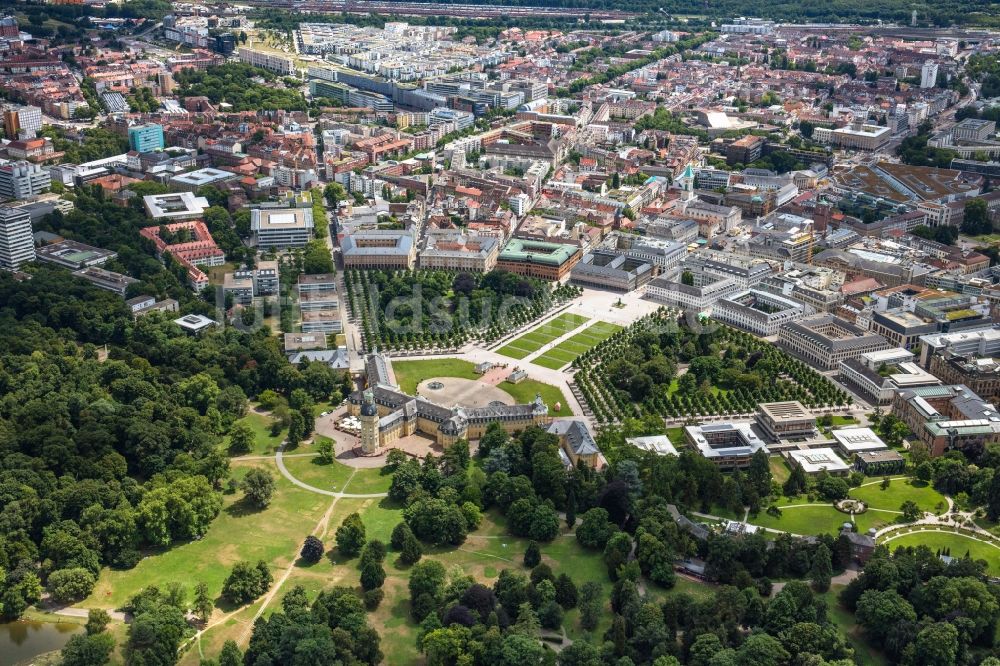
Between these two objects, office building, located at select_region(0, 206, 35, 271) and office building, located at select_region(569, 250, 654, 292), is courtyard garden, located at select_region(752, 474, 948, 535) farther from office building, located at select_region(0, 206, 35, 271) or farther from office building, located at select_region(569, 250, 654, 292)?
office building, located at select_region(0, 206, 35, 271)

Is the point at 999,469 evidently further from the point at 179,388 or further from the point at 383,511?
the point at 179,388

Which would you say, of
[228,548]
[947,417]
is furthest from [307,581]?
[947,417]

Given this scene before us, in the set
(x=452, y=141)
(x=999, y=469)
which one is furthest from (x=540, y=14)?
(x=999, y=469)

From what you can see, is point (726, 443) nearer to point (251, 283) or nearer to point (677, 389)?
point (677, 389)

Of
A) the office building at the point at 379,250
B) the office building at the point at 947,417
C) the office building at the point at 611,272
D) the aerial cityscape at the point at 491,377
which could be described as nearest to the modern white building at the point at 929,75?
the aerial cityscape at the point at 491,377

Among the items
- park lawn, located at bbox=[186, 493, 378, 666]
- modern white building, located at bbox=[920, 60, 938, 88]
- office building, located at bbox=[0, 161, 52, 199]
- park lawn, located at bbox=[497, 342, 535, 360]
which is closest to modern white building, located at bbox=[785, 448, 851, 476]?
park lawn, located at bbox=[497, 342, 535, 360]

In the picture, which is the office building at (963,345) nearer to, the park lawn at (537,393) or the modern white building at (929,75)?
the park lawn at (537,393)

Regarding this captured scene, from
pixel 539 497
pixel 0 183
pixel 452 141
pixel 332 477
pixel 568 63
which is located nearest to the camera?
pixel 539 497
